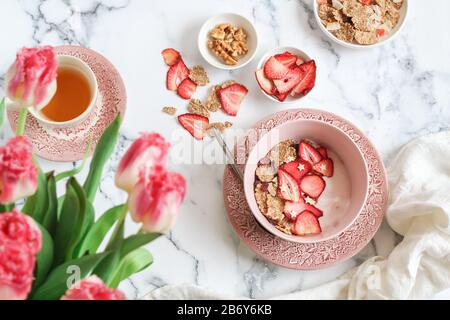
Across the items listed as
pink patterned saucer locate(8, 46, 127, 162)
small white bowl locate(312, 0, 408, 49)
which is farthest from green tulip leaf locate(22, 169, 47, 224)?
small white bowl locate(312, 0, 408, 49)

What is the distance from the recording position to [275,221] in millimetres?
1012

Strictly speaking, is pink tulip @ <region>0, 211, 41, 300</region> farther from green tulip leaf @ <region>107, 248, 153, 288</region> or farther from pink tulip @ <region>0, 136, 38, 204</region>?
green tulip leaf @ <region>107, 248, 153, 288</region>

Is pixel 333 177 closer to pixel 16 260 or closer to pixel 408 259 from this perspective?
pixel 408 259

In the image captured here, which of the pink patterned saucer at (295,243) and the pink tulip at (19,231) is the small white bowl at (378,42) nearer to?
the pink patterned saucer at (295,243)

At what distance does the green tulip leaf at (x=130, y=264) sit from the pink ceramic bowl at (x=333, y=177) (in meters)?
0.26

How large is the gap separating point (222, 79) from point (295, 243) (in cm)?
31

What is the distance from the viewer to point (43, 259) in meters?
0.66

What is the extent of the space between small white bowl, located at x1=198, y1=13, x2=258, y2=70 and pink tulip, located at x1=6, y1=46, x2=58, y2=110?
48cm

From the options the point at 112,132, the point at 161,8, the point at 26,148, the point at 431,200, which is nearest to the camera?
the point at 26,148

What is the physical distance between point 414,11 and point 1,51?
74 cm

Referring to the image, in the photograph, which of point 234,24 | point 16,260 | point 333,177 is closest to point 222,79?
point 234,24

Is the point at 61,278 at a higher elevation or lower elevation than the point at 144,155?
lower
